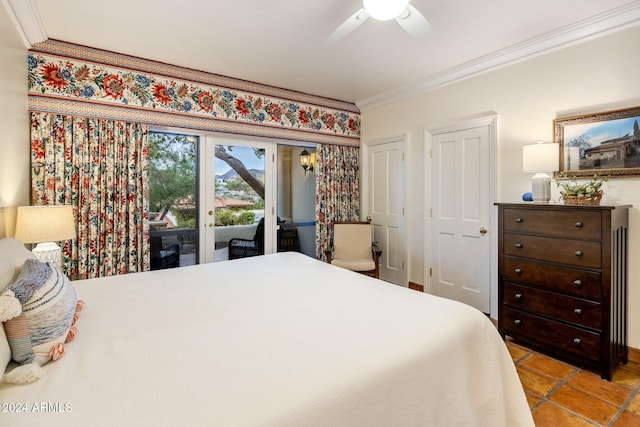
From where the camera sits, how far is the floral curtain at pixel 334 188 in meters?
4.47

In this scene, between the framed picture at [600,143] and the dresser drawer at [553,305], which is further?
the framed picture at [600,143]

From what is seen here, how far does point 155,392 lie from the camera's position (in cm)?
93

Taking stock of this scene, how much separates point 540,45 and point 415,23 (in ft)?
4.99

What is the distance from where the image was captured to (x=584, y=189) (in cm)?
240

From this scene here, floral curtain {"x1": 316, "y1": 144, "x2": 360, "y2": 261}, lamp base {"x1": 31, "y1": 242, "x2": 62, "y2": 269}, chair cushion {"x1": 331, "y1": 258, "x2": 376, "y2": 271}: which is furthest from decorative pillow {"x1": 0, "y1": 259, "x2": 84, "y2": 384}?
floral curtain {"x1": 316, "y1": 144, "x2": 360, "y2": 261}

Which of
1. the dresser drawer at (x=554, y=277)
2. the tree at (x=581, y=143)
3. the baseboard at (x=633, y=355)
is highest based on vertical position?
the tree at (x=581, y=143)

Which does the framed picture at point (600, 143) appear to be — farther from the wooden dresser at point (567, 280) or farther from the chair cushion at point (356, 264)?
the chair cushion at point (356, 264)

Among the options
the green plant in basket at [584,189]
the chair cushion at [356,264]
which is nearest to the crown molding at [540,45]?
the green plant in basket at [584,189]

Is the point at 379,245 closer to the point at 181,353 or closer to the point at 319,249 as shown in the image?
the point at 319,249

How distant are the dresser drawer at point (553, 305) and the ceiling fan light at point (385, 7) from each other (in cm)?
229

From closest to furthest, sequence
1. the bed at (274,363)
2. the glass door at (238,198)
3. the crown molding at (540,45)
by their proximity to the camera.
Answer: the bed at (274,363)
the crown molding at (540,45)
the glass door at (238,198)

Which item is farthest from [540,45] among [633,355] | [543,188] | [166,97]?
[166,97]

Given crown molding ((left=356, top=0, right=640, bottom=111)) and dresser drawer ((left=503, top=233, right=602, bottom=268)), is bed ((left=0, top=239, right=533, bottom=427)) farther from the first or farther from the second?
crown molding ((left=356, top=0, right=640, bottom=111))

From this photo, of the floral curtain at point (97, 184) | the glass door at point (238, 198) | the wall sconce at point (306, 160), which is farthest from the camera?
the wall sconce at point (306, 160)
